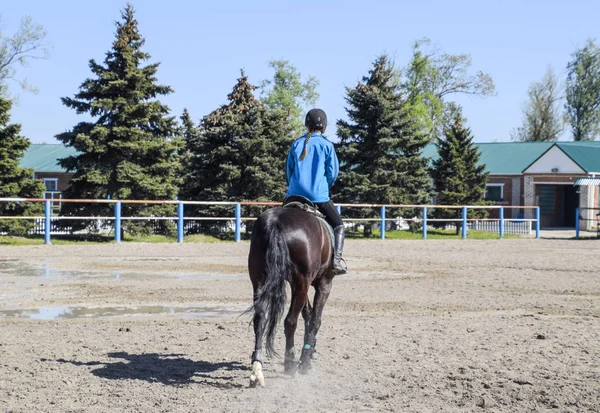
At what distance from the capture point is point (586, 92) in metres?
83.1

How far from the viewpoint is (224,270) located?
1556 centimetres

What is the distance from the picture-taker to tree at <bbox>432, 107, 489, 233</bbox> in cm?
4047

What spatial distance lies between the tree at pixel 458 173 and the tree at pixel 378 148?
410 centimetres

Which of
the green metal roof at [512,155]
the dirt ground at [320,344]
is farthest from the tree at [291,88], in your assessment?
the dirt ground at [320,344]

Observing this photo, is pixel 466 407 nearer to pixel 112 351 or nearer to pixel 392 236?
pixel 112 351

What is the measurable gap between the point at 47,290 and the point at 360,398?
7.71 m

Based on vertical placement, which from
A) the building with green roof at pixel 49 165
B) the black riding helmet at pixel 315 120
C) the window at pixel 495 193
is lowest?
the black riding helmet at pixel 315 120

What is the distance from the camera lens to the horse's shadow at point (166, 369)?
5.96 metres

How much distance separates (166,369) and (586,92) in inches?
3299

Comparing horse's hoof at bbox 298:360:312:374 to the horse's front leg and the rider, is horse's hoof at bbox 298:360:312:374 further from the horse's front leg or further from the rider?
the rider

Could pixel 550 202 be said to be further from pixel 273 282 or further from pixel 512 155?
pixel 273 282

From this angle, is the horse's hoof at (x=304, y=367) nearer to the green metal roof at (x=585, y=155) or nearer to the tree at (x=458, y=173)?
the tree at (x=458, y=173)

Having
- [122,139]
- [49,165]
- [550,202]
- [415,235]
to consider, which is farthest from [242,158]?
[49,165]

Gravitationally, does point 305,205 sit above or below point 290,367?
above
